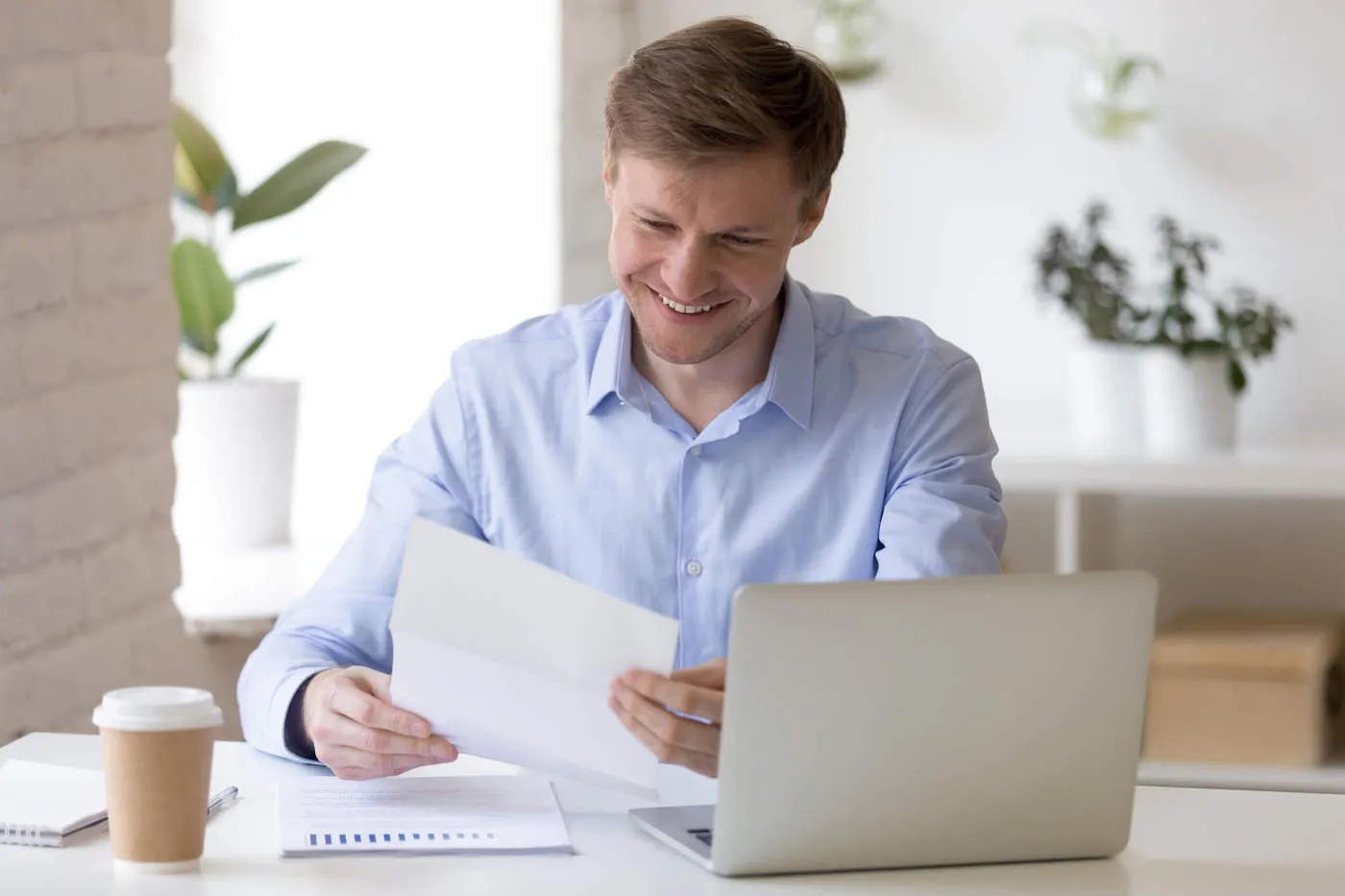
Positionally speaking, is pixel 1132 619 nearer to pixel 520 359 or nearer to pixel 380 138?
pixel 520 359

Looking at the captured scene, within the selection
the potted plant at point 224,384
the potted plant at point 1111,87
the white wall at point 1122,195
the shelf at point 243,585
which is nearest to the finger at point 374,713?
the shelf at point 243,585

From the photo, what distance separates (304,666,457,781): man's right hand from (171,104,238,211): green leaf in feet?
4.08

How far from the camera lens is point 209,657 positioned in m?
2.21

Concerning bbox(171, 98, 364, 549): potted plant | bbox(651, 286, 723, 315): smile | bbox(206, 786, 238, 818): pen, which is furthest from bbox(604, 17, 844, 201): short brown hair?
bbox(171, 98, 364, 549): potted plant

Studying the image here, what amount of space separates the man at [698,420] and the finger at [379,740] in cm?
15

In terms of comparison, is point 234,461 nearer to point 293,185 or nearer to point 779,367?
point 293,185

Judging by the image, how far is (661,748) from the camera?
121 centimetres

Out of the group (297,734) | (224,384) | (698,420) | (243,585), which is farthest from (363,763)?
(224,384)

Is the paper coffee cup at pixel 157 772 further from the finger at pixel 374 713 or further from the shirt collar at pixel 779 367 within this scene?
the shirt collar at pixel 779 367

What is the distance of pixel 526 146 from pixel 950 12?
30.7 inches

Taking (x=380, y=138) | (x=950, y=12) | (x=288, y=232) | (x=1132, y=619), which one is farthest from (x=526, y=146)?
(x=1132, y=619)

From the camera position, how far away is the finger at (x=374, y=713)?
1284 millimetres

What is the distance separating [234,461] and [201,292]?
0.25m

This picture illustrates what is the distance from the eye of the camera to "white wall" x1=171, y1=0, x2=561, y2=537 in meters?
2.91
